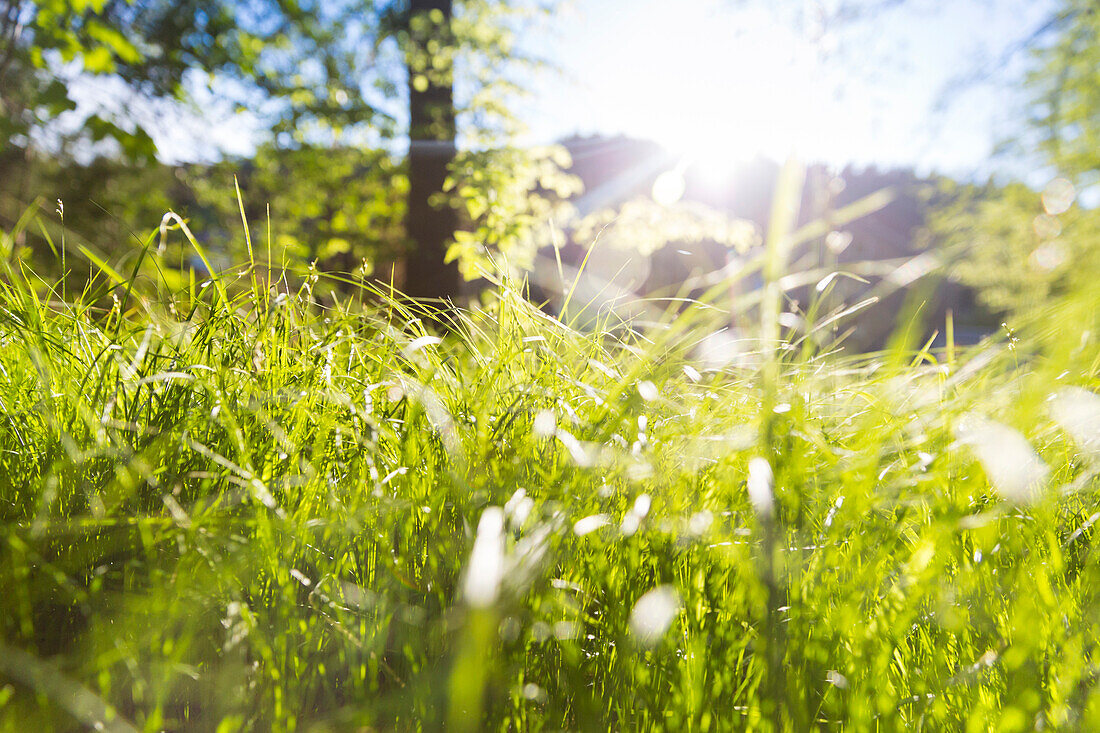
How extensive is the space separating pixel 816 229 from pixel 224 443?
101 centimetres

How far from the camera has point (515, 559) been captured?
62 centimetres

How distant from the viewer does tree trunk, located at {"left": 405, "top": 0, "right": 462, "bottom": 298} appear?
569 cm

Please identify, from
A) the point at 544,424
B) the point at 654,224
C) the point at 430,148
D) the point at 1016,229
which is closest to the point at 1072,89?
the point at 1016,229

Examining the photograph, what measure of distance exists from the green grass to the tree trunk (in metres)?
4.55

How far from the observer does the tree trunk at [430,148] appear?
5691 millimetres

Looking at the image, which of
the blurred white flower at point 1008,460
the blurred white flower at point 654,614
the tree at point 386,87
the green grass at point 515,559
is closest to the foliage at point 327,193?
the tree at point 386,87

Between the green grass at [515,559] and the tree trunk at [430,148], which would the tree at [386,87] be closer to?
the tree trunk at [430,148]

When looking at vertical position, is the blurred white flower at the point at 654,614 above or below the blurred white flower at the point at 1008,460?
below

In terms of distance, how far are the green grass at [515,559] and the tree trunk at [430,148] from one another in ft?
14.9

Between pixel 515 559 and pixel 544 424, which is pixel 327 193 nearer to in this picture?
pixel 544 424

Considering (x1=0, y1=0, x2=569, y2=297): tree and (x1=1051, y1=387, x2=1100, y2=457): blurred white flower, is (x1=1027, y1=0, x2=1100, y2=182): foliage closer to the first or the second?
(x1=0, y1=0, x2=569, y2=297): tree

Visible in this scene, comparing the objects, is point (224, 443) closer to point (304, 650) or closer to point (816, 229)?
point (304, 650)

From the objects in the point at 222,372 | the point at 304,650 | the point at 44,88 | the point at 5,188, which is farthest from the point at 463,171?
the point at 5,188

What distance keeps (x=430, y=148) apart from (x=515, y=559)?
19.4ft
